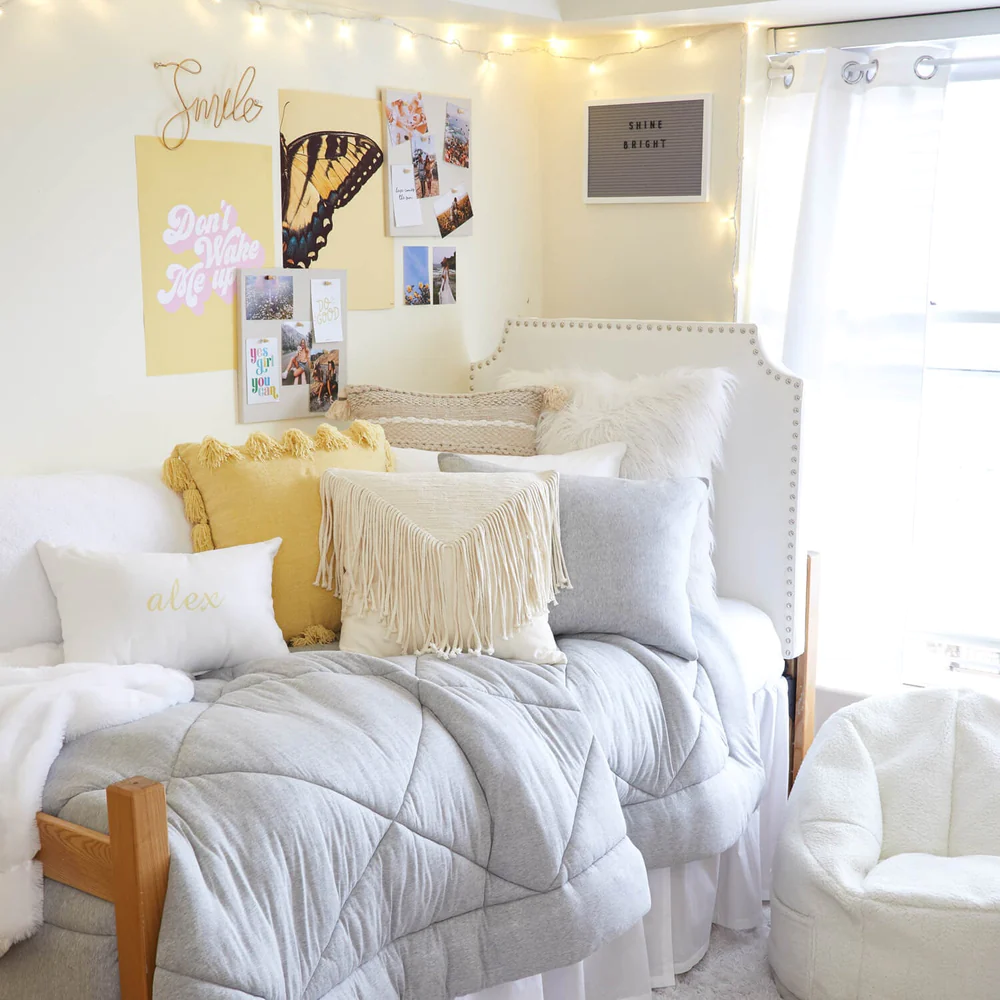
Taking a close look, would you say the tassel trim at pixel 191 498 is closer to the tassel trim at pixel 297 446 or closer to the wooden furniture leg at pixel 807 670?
the tassel trim at pixel 297 446

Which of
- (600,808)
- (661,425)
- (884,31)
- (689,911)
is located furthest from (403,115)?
(689,911)

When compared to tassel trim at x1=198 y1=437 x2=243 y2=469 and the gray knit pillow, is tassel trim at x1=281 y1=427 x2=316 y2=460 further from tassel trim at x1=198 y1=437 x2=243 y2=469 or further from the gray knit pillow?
the gray knit pillow

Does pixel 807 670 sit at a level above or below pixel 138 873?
below

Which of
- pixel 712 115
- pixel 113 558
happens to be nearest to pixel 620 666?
pixel 113 558

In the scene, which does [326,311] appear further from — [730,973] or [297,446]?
[730,973]

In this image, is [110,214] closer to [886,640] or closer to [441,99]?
[441,99]

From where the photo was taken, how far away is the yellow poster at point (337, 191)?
2.66 meters

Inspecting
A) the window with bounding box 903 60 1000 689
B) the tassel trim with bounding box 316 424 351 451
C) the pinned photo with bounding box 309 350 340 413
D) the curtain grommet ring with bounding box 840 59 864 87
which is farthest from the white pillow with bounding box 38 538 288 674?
the curtain grommet ring with bounding box 840 59 864 87

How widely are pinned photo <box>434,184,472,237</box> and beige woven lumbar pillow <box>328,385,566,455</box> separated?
0.54 m

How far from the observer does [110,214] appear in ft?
7.64

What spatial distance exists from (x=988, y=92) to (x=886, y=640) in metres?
1.35

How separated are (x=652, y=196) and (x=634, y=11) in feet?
1.61

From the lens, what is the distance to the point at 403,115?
113 inches

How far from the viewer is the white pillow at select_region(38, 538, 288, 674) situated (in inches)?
77.4
